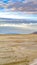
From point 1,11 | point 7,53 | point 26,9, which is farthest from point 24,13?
point 7,53

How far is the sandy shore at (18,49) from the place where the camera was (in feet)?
2.83

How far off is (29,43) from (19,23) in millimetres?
169

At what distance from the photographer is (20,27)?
3.69ft

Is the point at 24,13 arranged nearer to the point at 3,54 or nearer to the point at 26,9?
the point at 26,9

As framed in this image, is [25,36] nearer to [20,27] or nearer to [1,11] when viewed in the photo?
[20,27]

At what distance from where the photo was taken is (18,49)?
0.97 meters

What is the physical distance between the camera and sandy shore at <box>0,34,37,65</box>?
2.83 ft

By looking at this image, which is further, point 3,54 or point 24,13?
point 24,13

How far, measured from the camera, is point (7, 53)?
93 centimetres

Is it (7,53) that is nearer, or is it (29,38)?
(7,53)

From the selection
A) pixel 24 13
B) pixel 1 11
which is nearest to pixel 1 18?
pixel 1 11

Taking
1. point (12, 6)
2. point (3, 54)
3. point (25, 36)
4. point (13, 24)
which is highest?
point (12, 6)

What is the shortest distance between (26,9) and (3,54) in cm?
38

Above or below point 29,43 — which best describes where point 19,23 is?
above
